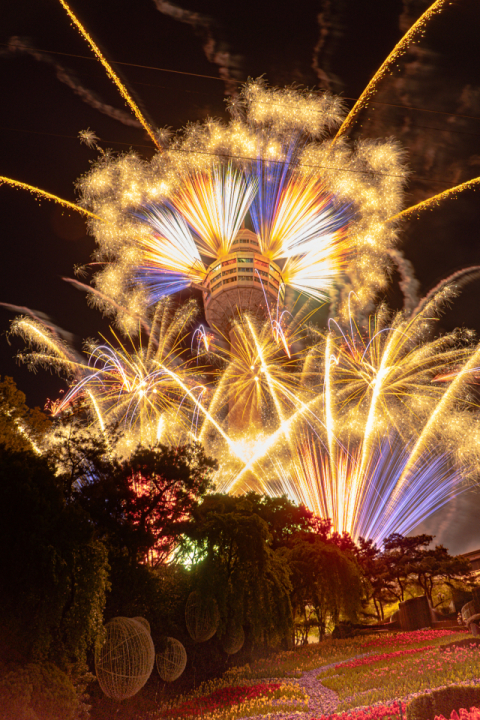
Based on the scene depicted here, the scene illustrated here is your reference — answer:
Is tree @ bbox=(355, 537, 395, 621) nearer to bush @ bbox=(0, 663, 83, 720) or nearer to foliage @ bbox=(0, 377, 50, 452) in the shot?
foliage @ bbox=(0, 377, 50, 452)

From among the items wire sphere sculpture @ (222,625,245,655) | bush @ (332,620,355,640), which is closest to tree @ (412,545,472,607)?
bush @ (332,620,355,640)

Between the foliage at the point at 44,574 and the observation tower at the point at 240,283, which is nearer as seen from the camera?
the foliage at the point at 44,574

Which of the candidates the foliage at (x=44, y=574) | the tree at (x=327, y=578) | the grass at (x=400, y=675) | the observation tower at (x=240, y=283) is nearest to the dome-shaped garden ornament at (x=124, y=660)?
the foliage at (x=44, y=574)

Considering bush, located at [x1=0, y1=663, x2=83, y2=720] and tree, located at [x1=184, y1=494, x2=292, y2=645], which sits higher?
tree, located at [x1=184, y1=494, x2=292, y2=645]

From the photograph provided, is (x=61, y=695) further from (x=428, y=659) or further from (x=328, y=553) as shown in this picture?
(x=328, y=553)

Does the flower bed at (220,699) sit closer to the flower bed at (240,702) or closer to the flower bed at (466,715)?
the flower bed at (240,702)

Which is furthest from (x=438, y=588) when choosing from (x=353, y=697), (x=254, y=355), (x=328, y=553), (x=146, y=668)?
(x=146, y=668)

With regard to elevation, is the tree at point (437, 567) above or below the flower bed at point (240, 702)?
above
